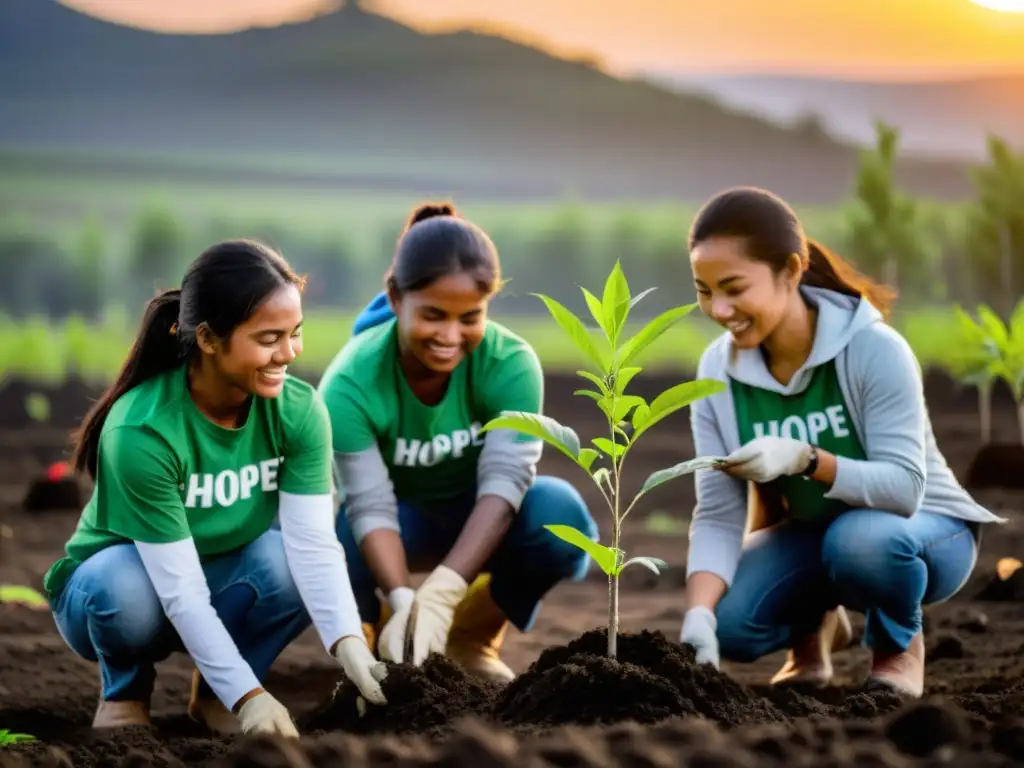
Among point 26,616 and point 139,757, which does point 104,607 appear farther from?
point 26,616

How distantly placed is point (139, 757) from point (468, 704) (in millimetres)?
668

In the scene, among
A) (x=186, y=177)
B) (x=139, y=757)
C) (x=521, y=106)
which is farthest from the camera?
(x=521, y=106)

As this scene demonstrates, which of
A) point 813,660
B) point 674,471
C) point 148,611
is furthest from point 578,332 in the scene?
point 813,660

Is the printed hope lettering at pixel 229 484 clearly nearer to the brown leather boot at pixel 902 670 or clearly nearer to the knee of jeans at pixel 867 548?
the knee of jeans at pixel 867 548

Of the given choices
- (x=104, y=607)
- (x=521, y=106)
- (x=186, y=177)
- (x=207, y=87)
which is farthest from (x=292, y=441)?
(x=207, y=87)

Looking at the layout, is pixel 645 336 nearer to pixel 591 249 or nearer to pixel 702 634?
pixel 702 634

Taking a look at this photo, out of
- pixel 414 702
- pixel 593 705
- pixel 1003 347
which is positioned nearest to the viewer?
pixel 593 705

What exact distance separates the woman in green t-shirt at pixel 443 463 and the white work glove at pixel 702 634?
1.64 feet

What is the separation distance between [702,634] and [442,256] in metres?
1.03

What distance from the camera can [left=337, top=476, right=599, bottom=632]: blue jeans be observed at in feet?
10.6

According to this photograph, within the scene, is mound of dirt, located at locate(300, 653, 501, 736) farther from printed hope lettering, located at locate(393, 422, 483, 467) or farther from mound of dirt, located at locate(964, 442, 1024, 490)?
mound of dirt, located at locate(964, 442, 1024, 490)

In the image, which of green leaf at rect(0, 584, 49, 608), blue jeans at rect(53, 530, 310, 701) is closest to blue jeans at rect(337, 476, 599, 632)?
blue jeans at rect(53, 530, 310, 701)

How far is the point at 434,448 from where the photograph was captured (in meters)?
3.10

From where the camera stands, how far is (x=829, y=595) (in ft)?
10.2
